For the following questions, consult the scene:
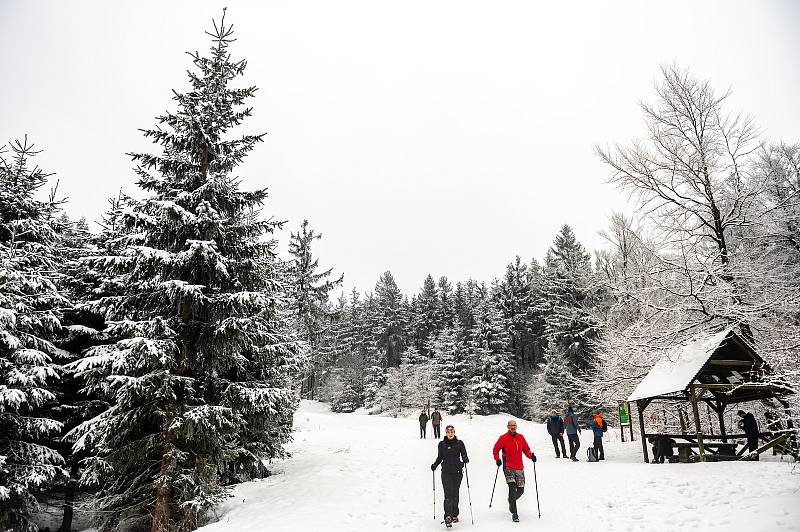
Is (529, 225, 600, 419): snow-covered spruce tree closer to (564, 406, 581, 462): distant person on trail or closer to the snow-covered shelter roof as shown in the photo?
(564, 406, 581, 462): distant person on trail

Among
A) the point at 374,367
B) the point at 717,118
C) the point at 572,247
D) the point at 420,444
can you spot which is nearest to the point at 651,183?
the point at 717,118

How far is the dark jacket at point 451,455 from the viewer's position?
9.61 metres

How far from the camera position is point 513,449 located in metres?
9.95

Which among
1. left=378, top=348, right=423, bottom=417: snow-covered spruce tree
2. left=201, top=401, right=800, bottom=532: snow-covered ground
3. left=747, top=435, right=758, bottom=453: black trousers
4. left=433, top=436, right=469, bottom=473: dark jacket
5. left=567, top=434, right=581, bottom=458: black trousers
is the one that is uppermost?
left=378, top=348, right=423, bottom=417: snow-covered spruce tree

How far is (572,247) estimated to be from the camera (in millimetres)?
45406

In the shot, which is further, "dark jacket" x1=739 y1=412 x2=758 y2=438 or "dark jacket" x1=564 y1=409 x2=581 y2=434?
"dark jacket" x1=564 y1=409 x2=581 y2=434

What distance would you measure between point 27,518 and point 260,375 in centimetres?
693

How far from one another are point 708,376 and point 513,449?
11036mm

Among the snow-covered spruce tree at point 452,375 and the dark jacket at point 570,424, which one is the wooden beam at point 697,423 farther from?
the snow-covered spruce tree at point 452,375

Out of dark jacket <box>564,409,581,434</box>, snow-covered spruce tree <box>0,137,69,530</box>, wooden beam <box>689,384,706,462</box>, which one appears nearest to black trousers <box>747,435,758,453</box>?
wooden beam <box>689,384,706,462</box>

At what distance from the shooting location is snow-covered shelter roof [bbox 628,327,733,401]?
48.2 feet

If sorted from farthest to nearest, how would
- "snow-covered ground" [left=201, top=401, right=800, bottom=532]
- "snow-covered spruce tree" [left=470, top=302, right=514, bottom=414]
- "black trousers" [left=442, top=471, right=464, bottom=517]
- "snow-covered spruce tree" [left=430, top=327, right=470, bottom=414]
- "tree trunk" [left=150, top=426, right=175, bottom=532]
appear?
"snow-covered spruce tree" [left=430, top=327, right=470, bottom=414] < "snow-covered spruce tree" [left=470, top=302, right=514, bottom=414] < "tree trunk" [left=150, top=426, right=175, bottom=532] < "black trousers" [left=442, top=471, right=464, bottom=517] < "snow-covered ground" [left=201, top=401, right=800, bottom=532]

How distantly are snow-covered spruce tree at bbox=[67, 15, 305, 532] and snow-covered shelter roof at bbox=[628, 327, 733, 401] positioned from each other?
40.1 ft

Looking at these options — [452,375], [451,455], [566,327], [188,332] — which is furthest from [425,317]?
[451,455]
